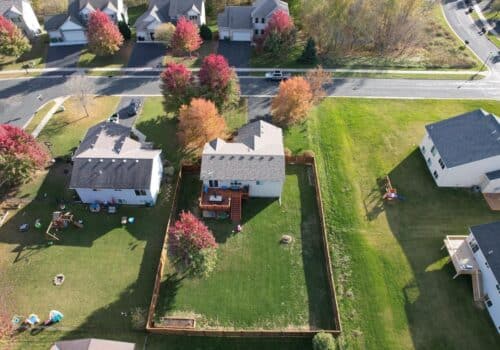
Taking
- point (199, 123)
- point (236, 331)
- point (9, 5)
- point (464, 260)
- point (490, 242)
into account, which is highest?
point (9, 5)

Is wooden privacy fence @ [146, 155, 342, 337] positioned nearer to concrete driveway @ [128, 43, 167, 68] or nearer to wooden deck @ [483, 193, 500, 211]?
wooden deck @ [483, 193, 500, 211]

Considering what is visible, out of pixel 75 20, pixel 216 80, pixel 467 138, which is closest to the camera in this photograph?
pixel 467 138

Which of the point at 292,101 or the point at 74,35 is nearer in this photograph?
the point at 292,101

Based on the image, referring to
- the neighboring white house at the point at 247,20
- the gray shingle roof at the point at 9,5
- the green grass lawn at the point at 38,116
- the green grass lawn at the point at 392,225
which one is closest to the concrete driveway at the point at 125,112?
the green grass lawn at the point at 38,116

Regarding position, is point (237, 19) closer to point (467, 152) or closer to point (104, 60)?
point (104, 60)

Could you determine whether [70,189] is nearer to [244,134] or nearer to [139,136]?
[139,136]

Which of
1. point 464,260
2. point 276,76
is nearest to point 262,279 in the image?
point 464,260

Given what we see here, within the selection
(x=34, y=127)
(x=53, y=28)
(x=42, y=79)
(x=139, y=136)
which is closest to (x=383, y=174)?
(x=139, y=136)
